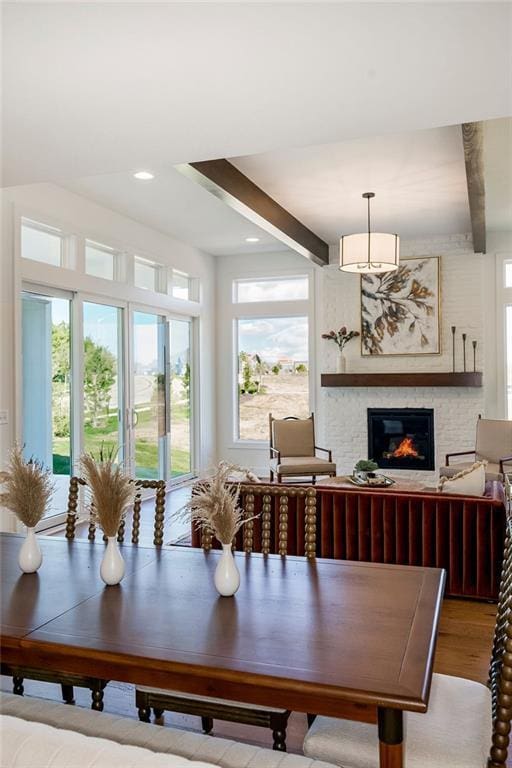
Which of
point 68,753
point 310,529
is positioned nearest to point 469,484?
point 310,529

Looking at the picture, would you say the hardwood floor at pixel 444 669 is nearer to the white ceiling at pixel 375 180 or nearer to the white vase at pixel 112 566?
the white vase at pixel 112 566

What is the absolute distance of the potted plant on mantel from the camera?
7645 mm

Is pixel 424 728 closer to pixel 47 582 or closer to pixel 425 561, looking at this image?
pixel 47 582

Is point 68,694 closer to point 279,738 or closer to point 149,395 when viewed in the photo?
point 279,738

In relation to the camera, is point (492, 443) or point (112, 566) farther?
point (492, 443)

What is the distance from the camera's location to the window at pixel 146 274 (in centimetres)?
668

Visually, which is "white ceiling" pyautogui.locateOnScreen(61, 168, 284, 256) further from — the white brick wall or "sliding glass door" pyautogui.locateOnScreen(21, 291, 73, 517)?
the white brick wall

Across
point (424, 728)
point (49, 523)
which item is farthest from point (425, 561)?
Answer: point (49, 523)

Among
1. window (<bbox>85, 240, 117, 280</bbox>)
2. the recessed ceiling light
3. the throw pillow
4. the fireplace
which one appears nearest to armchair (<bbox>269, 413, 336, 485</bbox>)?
the fireplace

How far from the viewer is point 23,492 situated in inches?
84.0

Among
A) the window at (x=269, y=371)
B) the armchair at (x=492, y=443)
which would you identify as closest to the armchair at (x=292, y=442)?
the window at (x=269, y=371)

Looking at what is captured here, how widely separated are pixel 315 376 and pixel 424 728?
6.61m

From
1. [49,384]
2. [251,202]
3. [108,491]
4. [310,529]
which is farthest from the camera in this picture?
[49,384]

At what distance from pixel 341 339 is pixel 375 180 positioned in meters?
2.83
